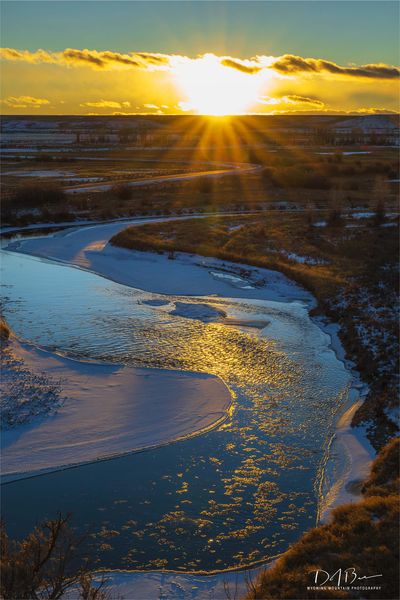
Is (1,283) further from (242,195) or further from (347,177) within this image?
(347,177)

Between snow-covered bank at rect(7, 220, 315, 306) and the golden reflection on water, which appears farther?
snow-covered bank at rect(7, 220, 315, 306)

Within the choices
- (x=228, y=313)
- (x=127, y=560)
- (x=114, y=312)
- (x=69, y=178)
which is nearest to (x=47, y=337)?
(x=114, y=312)

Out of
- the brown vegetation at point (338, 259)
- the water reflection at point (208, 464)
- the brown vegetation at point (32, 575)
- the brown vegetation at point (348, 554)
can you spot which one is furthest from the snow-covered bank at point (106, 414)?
the brown vegetation at point (348, 554)

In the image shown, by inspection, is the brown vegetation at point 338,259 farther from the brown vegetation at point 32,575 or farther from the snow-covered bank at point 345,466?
the brown vegetation at point 32,575

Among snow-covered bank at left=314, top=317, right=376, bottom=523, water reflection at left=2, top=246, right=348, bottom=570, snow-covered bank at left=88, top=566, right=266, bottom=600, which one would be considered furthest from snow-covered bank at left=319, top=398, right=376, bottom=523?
snow-covered bank at left=88, top=566, right=266, bottom=600

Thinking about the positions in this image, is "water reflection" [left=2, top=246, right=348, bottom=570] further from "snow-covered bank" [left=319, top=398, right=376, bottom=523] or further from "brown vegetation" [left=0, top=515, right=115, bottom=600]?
"brown vegetation" [left=0, top=515, right=115, bottom=600]

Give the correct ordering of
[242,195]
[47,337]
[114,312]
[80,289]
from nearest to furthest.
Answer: [47,337] < [114,312] < [80,289] < [242,195]

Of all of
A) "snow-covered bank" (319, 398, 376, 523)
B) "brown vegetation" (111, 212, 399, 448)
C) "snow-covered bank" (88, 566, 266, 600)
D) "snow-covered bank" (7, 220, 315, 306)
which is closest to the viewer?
"snow-covered bank" (88, 566, 266, 600)

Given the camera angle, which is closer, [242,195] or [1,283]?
[1,283]
